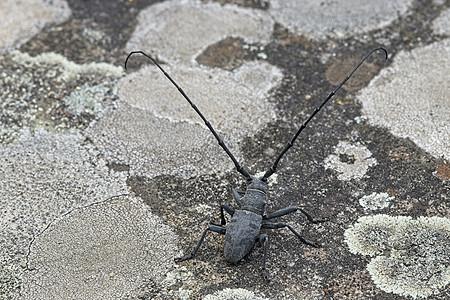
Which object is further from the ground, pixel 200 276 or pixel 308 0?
pixel 308 0

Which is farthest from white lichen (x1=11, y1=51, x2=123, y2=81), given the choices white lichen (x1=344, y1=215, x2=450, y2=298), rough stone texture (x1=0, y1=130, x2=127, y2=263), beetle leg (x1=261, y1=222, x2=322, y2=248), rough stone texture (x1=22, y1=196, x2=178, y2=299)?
white lichen (x1=344, y1=215, x2=450, y2=298)

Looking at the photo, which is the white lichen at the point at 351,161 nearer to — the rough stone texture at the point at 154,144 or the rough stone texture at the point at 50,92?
the rough stone texture at the point at 154,144

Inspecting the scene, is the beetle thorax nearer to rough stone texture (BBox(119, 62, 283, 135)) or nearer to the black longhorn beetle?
the black longhorn beetle

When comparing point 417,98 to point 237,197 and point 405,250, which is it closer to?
point 405,250

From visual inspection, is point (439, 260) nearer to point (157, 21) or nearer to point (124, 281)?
point (124, 281)

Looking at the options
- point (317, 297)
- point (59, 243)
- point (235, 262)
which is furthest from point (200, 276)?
point (59, 243)

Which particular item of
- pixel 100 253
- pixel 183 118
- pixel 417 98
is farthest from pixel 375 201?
pixel 100 253
